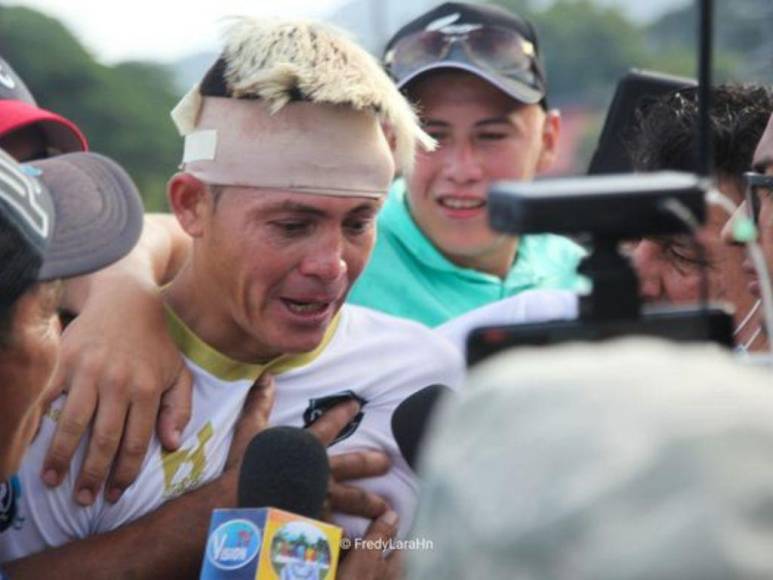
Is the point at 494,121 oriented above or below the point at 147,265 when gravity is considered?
below

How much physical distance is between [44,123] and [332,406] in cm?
90

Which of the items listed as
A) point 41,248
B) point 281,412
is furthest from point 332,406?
point 41,248

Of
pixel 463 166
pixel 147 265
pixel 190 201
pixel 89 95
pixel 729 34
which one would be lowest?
pixel 729 34

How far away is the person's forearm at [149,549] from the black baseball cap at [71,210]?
0.61 m

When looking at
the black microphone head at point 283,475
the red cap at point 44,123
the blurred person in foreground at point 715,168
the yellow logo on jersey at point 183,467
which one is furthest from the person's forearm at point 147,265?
the blurred person in foreground at point 715,168

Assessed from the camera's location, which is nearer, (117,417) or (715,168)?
(117,417)

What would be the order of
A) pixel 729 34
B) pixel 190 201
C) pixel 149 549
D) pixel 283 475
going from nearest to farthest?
pixel 283 475
pixel 149 549
pixel 190 201
pixel 729 34

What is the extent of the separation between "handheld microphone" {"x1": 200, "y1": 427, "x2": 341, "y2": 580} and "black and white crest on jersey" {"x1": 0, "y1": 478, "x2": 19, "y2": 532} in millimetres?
639

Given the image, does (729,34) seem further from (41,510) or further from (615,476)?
(615,476)

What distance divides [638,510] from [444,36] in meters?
3.98

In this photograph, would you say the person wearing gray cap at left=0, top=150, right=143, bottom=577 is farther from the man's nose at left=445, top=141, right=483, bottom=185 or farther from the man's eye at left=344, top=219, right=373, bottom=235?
the man's nose at left=445, top=141, right=483, bottom=185

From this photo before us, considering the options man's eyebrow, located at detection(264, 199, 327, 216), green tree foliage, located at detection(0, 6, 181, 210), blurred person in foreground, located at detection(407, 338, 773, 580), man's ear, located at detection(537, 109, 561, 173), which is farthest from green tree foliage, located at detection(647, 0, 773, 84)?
blurred person in foreground, located at detection(407, 338, 773, 580)

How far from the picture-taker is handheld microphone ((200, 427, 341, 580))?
2799mm

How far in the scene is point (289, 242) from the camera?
3664mm
